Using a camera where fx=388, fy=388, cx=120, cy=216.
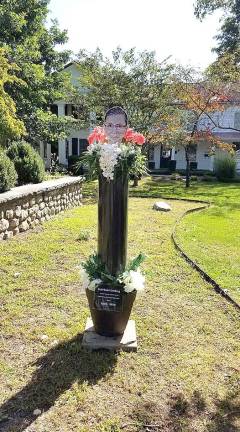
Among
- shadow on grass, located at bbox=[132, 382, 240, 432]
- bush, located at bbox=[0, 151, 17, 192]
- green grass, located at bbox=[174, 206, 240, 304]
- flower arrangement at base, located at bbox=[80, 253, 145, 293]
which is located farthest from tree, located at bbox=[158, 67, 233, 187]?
shadow on grass, located at bbox=[132, 382, 240, 432]

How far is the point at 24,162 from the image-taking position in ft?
29.9

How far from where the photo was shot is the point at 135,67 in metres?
16.6

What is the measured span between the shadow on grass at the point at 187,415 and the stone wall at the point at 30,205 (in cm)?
478

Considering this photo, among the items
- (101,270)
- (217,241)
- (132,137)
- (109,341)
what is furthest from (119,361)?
(217,241)

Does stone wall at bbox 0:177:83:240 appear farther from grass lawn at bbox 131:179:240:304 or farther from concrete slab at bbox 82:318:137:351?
concrete slab at bbox 82:318:137:351

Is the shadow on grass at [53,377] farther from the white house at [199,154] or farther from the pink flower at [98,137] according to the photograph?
the white house at [199,154]

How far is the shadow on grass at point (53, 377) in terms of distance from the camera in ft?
8.76

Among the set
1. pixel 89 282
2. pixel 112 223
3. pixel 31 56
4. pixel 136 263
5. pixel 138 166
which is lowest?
pixel 89 282

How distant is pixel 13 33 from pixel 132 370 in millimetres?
19721

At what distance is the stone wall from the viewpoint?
6992mm

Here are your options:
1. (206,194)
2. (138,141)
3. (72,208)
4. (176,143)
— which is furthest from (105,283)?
(176,143)

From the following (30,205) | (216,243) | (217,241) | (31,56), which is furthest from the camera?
(31,56)

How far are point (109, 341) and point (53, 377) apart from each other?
64 cm

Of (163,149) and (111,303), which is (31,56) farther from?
(111,303)
